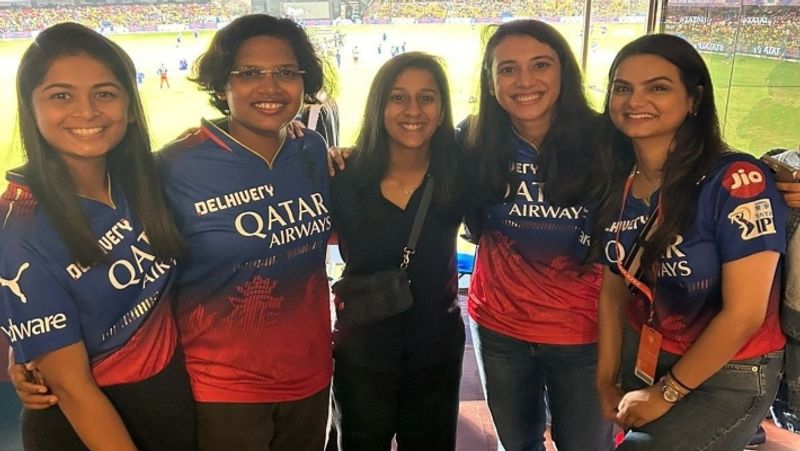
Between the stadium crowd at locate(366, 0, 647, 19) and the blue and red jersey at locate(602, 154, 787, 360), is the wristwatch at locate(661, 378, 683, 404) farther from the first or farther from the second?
the stadium crowd at locate(366, 0, 647, 19)

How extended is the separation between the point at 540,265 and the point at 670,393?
52 centimetres

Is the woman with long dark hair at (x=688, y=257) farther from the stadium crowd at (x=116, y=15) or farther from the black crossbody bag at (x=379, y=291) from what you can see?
the stadium crowd at (x=116, y=15)

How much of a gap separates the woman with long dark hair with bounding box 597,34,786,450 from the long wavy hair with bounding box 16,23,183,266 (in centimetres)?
119

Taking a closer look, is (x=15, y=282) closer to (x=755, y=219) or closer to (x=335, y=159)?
(x=335, y=159)

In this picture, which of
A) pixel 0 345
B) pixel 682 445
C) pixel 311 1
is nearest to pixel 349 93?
pixel 311 1

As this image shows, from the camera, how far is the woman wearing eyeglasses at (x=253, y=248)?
1510 mm

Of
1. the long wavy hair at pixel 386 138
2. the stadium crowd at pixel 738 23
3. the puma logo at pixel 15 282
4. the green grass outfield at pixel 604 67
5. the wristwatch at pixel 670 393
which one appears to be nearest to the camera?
the puma logo at pixel 15 282

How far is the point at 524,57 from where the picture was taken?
5.79 feet

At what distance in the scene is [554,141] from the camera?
1794 millimetres

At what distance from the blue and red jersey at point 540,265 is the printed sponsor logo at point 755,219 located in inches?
19.1

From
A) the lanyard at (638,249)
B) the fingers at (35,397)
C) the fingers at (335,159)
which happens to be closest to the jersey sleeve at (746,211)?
the lanyard at (638,249)

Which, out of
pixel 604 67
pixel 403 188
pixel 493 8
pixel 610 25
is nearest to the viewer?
A: pixel 403 188

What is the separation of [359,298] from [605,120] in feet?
2.93

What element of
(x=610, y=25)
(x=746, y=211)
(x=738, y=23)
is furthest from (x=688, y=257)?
(x=738, y=23)
